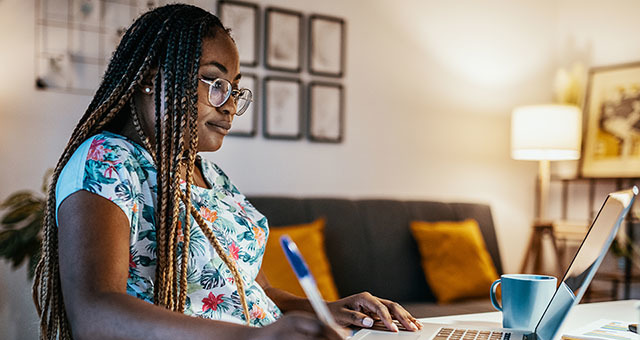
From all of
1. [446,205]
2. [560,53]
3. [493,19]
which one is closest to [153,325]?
[446,205]

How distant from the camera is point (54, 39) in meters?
2.52

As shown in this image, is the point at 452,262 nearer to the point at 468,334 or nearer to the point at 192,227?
the point at 468,334

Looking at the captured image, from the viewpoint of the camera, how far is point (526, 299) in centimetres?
104

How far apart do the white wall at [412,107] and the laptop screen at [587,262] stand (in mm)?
2070

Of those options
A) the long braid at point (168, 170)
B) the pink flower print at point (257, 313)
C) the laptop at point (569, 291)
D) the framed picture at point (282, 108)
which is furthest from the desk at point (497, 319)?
the framed picture at point (282, 108)

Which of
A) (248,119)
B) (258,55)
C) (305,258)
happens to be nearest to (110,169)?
(305,258)

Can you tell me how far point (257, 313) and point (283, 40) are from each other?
2.17 meters

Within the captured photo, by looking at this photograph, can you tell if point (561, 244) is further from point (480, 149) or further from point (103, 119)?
point (103, 119)

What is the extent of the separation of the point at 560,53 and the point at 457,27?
3.02 feet

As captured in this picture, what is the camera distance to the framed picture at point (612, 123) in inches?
146

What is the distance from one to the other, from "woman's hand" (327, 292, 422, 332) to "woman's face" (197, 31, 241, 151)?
37 centimetres

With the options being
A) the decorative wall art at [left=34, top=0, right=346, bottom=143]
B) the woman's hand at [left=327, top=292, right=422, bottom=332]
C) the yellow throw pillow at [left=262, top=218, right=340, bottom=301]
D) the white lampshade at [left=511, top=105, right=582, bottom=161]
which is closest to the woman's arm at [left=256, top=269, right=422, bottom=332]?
the woman's hand at [left=327, top=292, right=422, bottom=332]

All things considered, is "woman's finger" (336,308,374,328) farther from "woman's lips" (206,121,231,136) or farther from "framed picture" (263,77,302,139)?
"framed picture" (263,77,302,139)

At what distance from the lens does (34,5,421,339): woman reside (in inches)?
34.5
